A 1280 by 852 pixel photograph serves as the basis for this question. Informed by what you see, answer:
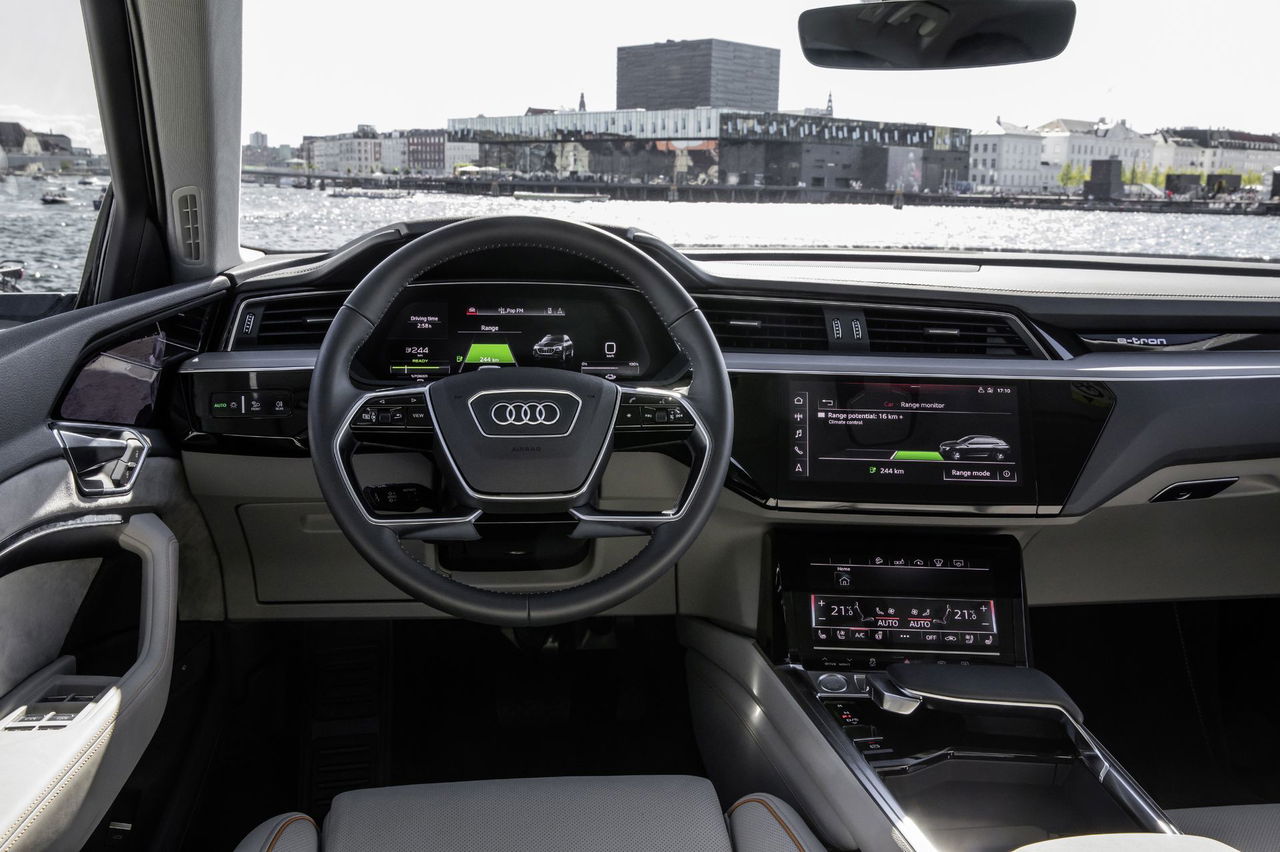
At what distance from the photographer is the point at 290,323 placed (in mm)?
2373

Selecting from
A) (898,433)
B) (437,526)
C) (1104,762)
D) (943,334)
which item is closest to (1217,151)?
(943,334)

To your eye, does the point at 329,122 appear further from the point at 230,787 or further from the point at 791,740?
the point at 791,740

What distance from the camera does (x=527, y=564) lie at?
242 cm

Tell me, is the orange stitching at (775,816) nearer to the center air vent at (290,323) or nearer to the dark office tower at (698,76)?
the center air vent at (290,323)

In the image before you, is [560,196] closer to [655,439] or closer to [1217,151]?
[655,439]

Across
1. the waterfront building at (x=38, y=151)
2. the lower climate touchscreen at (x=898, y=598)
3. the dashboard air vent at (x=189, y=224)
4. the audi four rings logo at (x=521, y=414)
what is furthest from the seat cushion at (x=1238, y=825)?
the waterfront building at (x=38, y=151)

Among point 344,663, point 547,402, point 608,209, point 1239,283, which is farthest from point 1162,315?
point 344,663

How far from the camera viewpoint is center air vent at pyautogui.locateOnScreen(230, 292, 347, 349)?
2357 millimetres

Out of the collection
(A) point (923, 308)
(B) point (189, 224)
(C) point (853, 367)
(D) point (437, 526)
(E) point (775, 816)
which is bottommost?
(E) point (775, 816)

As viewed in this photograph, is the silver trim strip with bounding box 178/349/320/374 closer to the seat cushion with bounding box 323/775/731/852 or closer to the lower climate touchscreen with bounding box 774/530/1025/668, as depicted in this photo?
the seat cushion with bounding box 323/775/731/852

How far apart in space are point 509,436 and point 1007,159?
160cm

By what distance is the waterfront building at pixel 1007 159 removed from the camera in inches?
106

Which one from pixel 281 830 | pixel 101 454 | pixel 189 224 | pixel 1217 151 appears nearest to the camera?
pixel 281 830

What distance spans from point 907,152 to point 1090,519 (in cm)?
102
